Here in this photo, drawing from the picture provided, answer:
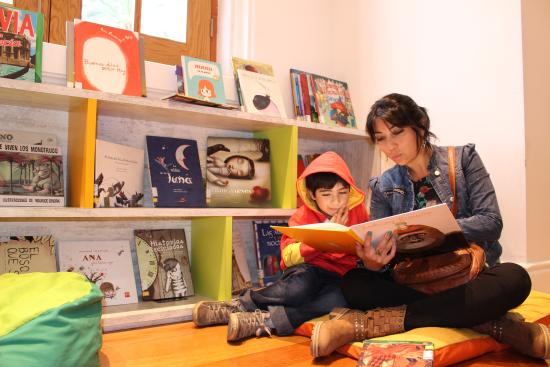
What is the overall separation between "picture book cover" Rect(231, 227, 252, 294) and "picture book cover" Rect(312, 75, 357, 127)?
2.19ft

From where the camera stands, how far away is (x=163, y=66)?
1816 millimetres

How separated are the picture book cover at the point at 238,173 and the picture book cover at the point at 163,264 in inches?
8.3

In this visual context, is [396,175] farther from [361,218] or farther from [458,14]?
[458,14]

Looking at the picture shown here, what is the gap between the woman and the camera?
119cm

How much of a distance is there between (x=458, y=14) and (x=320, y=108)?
683 millimetres

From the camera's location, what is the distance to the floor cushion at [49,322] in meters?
0.92

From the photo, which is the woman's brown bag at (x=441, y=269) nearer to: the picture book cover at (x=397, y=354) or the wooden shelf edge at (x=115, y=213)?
the picture book cover at (x=397, y=354)

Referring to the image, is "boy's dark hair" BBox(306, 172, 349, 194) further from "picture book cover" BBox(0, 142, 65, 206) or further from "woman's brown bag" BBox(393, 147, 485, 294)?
"picture book cover" BBox(0, 142, 65, 206)

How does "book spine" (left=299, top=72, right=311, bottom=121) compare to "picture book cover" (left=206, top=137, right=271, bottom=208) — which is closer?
"picture book cover" (left=206, top=137, right=271, bottom=208)

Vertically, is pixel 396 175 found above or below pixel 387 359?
above

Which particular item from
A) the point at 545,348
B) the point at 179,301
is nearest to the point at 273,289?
the point at 179,301

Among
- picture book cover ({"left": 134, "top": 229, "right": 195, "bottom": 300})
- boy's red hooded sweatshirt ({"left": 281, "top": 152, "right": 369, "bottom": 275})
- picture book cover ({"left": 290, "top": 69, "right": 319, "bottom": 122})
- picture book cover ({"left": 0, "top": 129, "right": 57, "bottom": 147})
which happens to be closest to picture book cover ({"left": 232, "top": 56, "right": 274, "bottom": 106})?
picture book cover ({"left": 290, "top": 69, "right": 319, "bottom": 122})

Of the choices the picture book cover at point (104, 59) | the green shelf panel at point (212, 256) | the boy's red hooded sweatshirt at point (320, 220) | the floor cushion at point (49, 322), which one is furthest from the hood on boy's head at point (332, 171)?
the floor cushion at point (49, 322)


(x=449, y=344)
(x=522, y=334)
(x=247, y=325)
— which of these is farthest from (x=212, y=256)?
(x=522, y=334)
